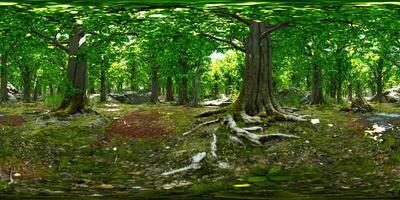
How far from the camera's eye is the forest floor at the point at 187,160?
44.2ft

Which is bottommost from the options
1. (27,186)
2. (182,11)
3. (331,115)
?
(331,115)

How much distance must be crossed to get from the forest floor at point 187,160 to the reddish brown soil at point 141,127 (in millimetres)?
57

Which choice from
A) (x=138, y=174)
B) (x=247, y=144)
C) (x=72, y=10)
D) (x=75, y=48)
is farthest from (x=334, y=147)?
(x=75, y=48)

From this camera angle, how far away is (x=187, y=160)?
58.2ft

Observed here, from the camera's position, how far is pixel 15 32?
17.9 meters

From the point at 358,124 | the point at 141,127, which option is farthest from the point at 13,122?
the point at 358,124

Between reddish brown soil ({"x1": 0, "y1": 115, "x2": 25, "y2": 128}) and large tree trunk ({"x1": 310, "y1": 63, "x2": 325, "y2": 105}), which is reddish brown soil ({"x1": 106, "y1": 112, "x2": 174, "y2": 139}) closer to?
reddish brown soil ({"x1": 0, "y1": 115, "x2": 25, "y2": 128})

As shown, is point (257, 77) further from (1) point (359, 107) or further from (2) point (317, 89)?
(2) point (317, 89)

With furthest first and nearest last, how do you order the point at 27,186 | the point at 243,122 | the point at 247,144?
the point at 243,122, the point at 247,144, the point at 27,186

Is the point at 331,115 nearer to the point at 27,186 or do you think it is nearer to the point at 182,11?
the point at 182,11

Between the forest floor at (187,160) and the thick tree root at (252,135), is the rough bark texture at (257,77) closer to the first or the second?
the forest floor at (187,160)

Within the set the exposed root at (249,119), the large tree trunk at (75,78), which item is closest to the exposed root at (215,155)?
the exposed root at (249,119)

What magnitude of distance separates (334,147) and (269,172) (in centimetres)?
534

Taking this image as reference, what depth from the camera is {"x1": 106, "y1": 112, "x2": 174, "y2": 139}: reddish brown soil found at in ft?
78.4
